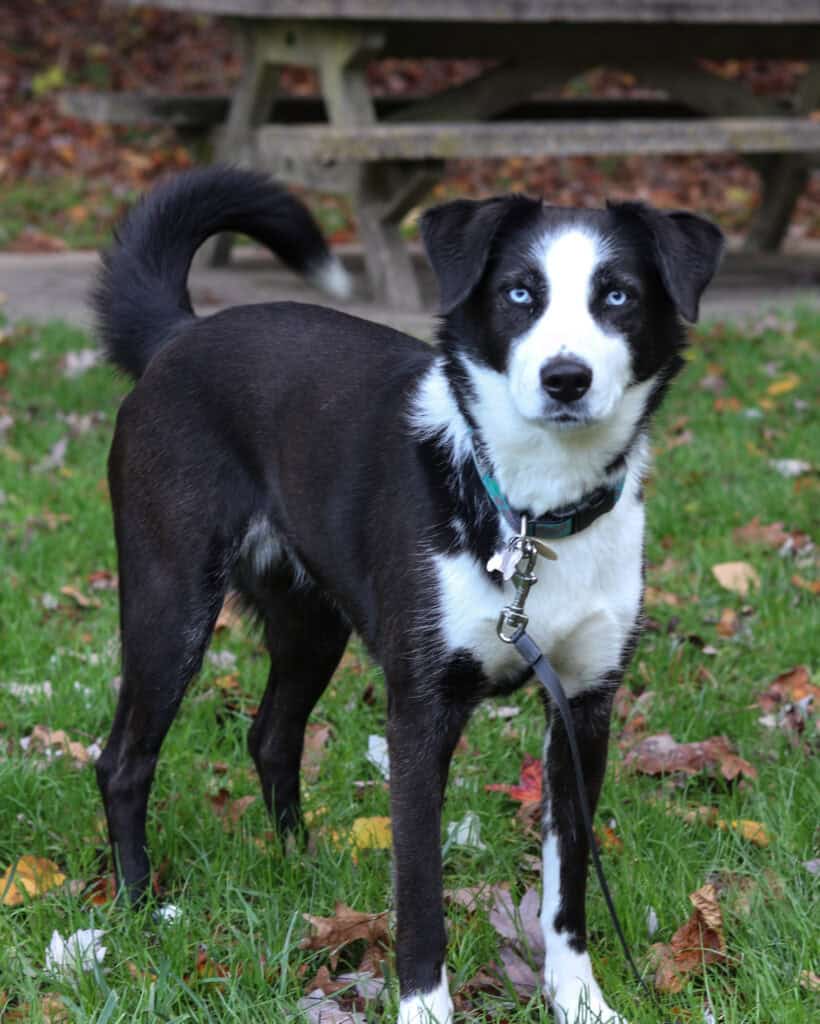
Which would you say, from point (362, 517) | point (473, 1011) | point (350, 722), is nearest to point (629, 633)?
point (362, 517)

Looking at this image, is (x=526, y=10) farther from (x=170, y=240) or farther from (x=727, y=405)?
(x=170, y=240)

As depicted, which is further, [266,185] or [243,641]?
[243,641]

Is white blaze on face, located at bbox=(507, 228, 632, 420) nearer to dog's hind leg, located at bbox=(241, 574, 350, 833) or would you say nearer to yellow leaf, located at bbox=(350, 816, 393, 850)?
dog's hind leg, located at bbox=(241, 574, 350, 833)

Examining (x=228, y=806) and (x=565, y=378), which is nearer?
(x=565, y=378)

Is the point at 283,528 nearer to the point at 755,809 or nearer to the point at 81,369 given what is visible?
the point at 755,809

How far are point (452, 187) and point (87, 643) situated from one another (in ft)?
29.4

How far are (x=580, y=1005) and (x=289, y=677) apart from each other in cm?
104

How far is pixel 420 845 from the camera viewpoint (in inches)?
94.3

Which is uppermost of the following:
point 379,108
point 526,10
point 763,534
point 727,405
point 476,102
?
point 526,10

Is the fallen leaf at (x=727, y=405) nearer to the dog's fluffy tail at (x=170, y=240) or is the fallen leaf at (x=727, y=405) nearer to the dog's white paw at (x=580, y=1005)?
the dog's fluffy tail at (x=170, y=240)

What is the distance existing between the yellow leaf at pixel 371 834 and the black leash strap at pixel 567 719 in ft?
1.92

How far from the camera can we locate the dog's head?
2.25 m

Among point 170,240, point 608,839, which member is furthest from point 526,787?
point 170,240

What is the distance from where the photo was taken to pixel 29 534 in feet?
15.2
